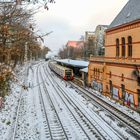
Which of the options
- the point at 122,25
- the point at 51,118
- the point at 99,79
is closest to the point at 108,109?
the point at 51,118

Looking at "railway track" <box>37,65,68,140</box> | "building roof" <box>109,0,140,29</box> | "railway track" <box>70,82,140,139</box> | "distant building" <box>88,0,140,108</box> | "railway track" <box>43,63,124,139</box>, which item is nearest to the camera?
"railway track" <box>43,63,124,139</box>

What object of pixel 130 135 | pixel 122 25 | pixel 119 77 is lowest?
pixel 130 135

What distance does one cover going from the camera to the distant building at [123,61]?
1013 inches

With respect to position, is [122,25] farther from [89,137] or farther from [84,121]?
[89,137]

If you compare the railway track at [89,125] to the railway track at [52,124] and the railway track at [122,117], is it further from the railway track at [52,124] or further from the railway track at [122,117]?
the railway track at [122,117]

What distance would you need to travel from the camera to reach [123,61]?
28.3m

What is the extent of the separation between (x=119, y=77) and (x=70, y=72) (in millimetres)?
23779

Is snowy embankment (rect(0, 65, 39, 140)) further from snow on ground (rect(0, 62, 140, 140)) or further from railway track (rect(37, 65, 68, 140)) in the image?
railway track (rect(37, 65, 68, 140))

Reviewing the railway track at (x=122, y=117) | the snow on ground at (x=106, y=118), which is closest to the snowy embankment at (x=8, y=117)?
the snow on ground at (x=106, y=118)

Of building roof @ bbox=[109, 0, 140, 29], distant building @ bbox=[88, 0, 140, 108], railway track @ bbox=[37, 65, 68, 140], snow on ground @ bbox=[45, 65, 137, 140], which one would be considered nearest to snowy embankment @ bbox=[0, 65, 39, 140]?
railway track @ bbox=[37, 65, 68, 140]

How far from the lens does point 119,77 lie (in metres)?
29.6

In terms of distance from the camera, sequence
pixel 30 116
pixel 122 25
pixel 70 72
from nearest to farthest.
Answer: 1. pixel 30 116
2. pixel 122 25
3. pixel 70 72

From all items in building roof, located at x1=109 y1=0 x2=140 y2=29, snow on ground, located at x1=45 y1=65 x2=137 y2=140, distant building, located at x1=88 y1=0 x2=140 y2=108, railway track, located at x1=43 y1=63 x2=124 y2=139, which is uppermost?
building roof, located at x1=109 y1=0 x2=140 y2=29

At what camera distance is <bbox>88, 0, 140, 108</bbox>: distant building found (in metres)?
25.7
